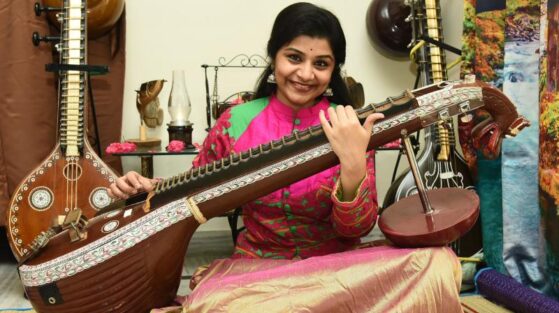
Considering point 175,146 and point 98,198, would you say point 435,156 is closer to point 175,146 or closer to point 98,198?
point 175,146

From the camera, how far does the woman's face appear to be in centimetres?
127

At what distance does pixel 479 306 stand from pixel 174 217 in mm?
1162

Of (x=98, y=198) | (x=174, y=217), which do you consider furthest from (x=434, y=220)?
(x=98, y=198)

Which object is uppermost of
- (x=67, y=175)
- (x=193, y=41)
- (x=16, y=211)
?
(x=193, y=41)

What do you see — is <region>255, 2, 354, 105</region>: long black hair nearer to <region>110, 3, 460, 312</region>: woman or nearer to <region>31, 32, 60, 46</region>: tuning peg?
<region>110, 3, 460, 312</region>: woman

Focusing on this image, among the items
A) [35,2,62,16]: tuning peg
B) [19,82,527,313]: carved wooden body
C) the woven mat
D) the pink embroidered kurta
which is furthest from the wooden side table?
the woven mat

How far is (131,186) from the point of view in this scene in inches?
49.4

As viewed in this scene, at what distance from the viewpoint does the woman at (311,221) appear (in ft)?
3.14

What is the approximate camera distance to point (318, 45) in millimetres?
1266

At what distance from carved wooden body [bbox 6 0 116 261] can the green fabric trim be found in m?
0.73

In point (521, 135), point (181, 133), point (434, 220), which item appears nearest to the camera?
point (434, 220)

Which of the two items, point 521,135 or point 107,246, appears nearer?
point 107,246

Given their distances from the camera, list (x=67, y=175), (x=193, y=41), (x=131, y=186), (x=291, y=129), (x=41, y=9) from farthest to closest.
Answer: (x=193, y=41), (x=41, y=9), (x=67, y=175), (x=291, y=129), (x=131, y=186)

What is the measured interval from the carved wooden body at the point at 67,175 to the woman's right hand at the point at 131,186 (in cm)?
65
